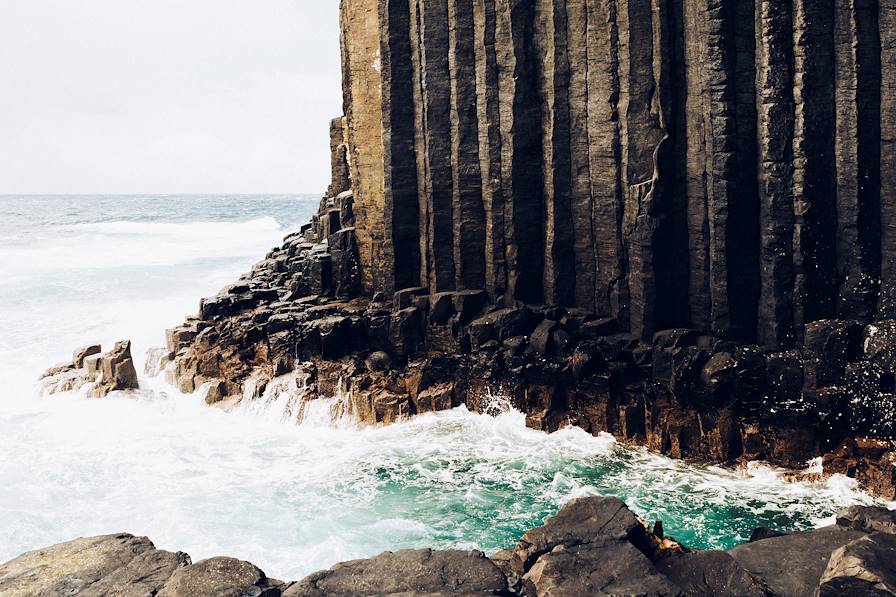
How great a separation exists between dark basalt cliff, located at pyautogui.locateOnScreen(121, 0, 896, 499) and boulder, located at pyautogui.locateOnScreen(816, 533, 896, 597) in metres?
4.81

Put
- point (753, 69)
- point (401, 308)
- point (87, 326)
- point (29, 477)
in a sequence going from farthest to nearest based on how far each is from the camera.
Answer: point (87, 326) → point (401, 308) → point (29, 477) → point (753, 69)

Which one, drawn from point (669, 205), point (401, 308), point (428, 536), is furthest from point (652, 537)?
point (401, 308)

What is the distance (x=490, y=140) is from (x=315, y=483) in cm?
687

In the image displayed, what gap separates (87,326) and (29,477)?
11.6 metres

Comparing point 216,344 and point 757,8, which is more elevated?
A: point 757,8

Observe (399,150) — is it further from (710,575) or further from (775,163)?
(710,575)

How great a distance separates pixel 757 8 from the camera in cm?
1184

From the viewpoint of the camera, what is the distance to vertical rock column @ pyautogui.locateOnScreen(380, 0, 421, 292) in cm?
1647

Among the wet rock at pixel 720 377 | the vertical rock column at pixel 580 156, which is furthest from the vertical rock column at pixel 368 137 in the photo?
the wet rock at pixel 720 377

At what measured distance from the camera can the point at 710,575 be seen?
6.88 meters

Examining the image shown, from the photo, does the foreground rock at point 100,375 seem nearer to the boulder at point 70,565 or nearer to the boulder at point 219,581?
the boulder at point 70,565

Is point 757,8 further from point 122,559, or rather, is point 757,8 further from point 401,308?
point 122,559

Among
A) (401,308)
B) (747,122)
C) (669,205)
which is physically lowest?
(401,308)

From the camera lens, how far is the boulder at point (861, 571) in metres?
6.01
